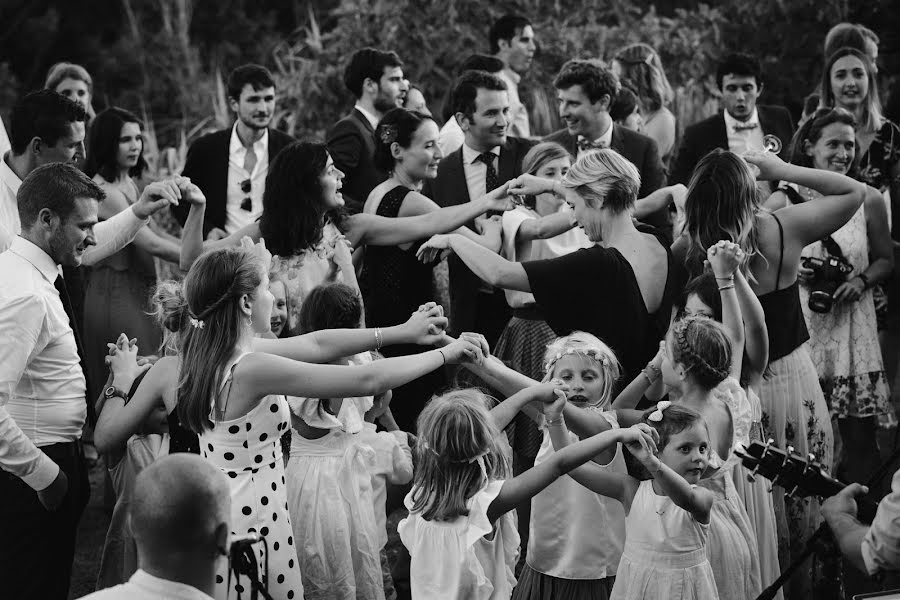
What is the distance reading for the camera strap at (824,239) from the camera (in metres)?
5.95

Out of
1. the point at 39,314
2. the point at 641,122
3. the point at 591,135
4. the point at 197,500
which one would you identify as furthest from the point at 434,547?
the point at 641,122

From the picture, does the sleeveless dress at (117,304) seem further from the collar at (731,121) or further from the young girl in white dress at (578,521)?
the collar at (731,121)

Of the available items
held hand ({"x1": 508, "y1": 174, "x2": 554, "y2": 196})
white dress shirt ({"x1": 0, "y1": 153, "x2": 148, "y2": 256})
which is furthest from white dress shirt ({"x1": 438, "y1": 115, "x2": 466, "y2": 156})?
white dress shirt ({"x1": 0, "y1": 153, "x2": 148, "y2": 256})

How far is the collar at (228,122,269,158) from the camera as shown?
6.71m

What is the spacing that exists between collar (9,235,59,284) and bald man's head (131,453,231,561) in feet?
5.15

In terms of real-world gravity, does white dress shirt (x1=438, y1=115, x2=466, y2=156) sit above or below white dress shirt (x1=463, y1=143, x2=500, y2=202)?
above

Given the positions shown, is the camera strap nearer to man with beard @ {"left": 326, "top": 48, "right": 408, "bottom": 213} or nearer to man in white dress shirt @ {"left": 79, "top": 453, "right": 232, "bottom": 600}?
man with beard @ {"left": 326, "top": 48, "right": 408, "bottom": 213}

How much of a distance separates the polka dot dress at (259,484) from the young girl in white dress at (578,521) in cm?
93

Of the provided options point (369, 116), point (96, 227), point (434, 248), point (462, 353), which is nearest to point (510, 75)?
point (369, 116)

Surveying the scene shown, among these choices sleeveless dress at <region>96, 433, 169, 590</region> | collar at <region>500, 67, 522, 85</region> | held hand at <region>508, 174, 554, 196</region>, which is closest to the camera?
sleeveless dress at <region>96, 433, 169, 590</region>

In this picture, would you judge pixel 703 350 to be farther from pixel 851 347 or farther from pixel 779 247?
pixel 851 347

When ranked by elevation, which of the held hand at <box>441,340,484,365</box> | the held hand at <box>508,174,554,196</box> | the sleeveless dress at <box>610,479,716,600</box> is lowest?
the sleeveless dress at <box>610,479,716,600</box>

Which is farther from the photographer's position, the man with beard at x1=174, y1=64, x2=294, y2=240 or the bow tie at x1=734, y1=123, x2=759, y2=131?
the bow tie at x1=734, y1=123, x2=759, y2=131

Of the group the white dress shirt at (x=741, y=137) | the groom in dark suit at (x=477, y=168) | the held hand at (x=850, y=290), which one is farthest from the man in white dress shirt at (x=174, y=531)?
the white dress shirt at (x=741, y=137)
